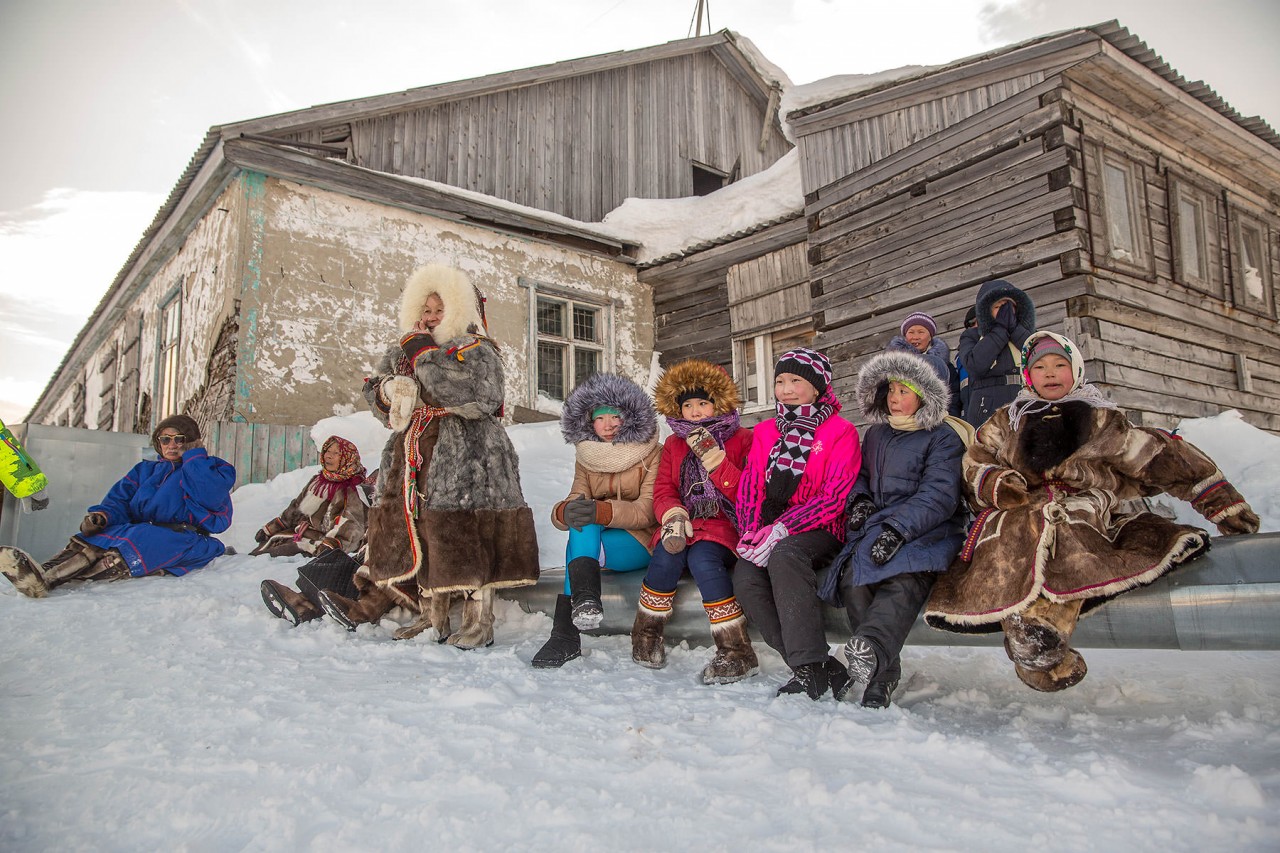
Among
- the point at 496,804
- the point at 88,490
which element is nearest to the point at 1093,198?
the point at 496,804

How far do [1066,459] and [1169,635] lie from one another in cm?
59

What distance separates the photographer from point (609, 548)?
132 inches

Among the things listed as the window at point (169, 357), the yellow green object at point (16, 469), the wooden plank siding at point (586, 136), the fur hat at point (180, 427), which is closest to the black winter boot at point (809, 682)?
the fur hat at point (180, 427)

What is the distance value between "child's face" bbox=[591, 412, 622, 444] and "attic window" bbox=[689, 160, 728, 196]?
1045 cm

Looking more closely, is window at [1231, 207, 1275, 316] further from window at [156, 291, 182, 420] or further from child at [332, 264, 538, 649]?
window at [156, 291, 182, 420]

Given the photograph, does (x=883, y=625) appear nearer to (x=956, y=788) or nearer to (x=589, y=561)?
(x=956, y=788)

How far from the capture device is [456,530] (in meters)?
3.30

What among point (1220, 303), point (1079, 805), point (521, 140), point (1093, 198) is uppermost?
point (521, 140)

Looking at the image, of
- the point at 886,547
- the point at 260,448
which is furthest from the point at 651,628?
the point at 260,448

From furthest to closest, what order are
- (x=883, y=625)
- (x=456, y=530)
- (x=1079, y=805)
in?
(x=456, y=530), (x=883, y=625), (x=1079, y=805)

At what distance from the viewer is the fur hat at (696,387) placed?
3.31 m

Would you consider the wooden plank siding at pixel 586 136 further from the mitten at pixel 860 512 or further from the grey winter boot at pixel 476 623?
the mitten at pixel 860 512

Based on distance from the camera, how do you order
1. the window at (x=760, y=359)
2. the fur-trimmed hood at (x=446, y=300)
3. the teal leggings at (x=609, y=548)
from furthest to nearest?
the window at (x=760, y=359)
the fur-trimmed hood at (x=446, y=300)
the teal leggings at (x=609, y=548)

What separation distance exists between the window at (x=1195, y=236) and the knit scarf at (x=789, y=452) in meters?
6.35
